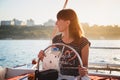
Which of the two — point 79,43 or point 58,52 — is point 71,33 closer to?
point 79,43

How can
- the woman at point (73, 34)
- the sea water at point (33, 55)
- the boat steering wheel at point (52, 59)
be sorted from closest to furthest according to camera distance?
the boat steering wheel at point (52, 59) < the woman at point (73, 34) < the sea water at point (33, 55)

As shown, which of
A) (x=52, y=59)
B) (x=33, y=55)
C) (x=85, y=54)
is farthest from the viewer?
(x=33, y=55)

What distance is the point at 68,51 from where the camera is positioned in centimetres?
206

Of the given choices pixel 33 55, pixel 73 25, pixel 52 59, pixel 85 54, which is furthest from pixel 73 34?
pixel 33 55

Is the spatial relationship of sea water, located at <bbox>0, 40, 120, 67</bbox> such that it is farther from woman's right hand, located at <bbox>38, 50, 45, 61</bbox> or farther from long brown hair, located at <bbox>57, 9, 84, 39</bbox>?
woman's right hand, located at <bbox>38, 50, 45, 61</bbox>

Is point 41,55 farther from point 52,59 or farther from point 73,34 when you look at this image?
point 73,34

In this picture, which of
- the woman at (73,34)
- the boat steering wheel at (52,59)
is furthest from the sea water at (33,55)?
the boat steering wheel at (52,59)

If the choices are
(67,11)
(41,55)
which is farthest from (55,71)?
(67,11)

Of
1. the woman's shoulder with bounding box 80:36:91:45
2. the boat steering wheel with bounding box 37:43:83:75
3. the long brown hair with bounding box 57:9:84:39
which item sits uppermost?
the long brown hair with bounding box 57:9:84:39

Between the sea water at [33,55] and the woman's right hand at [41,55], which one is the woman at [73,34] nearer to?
the woman's right hand at [41,55]

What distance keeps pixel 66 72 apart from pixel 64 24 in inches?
16.1

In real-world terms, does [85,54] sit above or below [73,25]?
below

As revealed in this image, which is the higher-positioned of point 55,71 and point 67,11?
point 67,11

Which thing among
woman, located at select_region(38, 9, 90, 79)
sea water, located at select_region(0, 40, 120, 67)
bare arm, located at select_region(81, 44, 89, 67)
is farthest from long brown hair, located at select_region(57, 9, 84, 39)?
sea water, located at select_region(0, 40, 120, 67)
